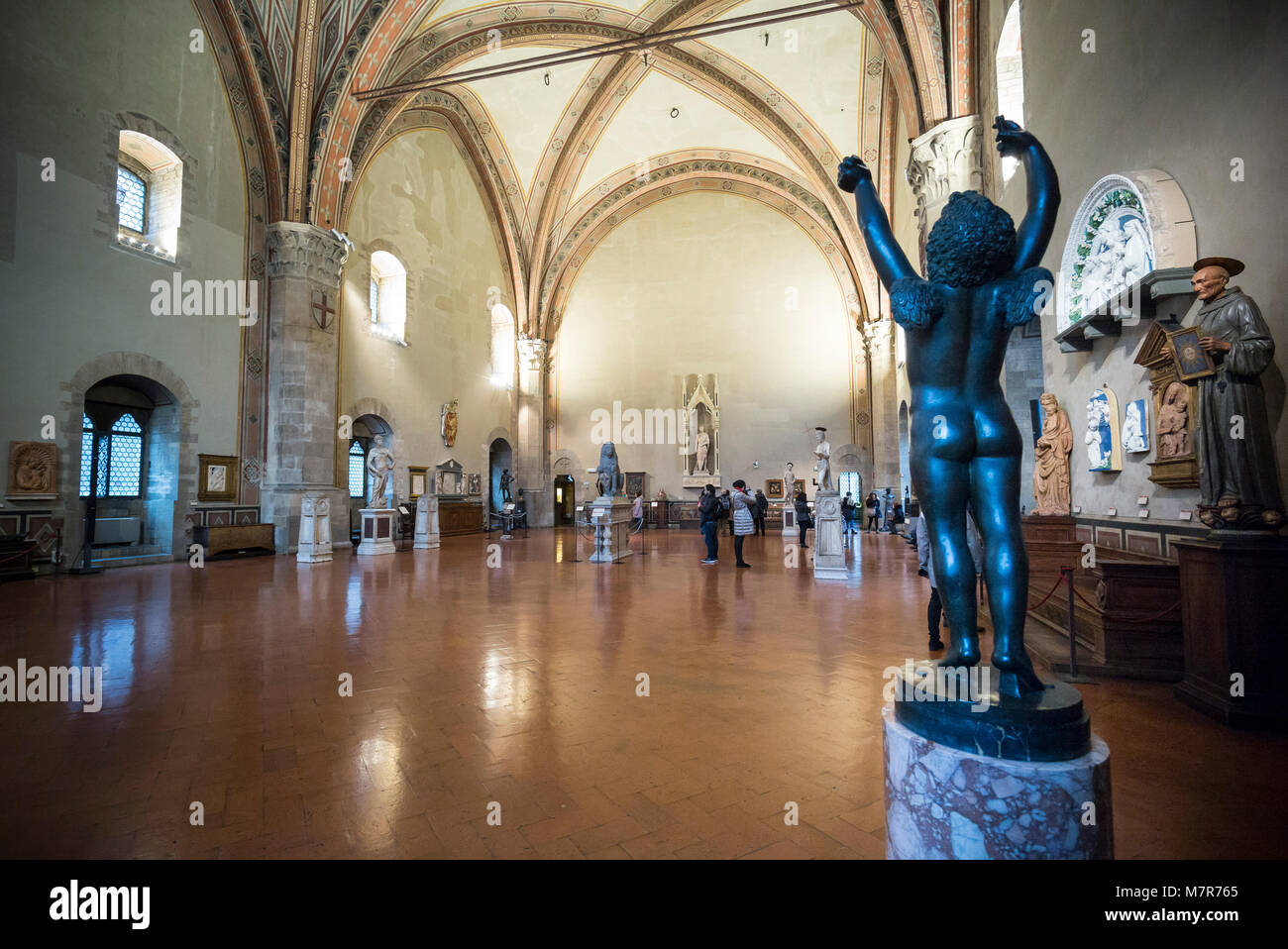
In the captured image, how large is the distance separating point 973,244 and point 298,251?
48.6ft

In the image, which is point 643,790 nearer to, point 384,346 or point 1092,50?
point 1092,50

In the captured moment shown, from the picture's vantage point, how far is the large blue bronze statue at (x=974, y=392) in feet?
5.97

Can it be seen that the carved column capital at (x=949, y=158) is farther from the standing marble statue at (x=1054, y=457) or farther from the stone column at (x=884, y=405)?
the stone column at (x=884, y=405)

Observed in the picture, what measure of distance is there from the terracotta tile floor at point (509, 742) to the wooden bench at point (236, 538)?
18.3 ft

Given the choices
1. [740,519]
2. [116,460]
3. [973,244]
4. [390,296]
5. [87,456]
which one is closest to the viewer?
[973,244]

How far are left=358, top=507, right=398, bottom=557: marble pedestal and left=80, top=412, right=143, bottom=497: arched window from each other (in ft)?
13.4

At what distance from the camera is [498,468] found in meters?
22.3

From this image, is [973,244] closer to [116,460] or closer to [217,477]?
[217,477]

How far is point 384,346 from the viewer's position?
16.2 metres

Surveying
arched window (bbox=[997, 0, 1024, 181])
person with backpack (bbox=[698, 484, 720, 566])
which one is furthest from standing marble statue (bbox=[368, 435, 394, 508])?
arched window (bbox=[997, 0, 1024, 181])

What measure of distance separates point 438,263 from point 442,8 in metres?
6.30

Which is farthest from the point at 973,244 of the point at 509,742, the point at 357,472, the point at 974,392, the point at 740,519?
the point at 357,472

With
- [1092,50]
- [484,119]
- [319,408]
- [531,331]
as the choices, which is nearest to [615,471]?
[319,408]

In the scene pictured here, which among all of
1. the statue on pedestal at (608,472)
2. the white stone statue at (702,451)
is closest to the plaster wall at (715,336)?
the white stone statue at (702,451)
